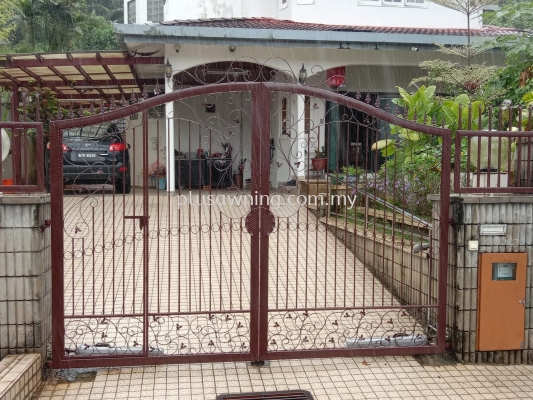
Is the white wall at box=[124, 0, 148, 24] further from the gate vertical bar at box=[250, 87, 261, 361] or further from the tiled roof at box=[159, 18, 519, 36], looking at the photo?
the gate vertical bar at box=[250, 87, 261, 361]

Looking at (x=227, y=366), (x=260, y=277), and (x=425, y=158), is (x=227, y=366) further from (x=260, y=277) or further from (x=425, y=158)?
(x=425, y=158)

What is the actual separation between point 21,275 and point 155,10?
18.4m

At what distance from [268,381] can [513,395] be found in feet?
6.55

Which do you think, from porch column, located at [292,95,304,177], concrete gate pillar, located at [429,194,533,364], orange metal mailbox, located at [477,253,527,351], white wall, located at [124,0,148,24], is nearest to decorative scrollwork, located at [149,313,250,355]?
porch column, located at [292,95,304,177]

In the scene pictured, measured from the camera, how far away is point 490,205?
211 inches

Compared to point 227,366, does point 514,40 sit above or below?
above

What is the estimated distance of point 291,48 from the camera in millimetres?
13398

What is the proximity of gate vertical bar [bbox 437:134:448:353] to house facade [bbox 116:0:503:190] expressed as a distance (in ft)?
15.1

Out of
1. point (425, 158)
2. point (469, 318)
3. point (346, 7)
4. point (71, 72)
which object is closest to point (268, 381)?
point (469, 318)

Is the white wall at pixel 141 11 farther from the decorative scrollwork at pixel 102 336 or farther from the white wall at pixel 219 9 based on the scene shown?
the decorative scrollwork at pixel 102 336

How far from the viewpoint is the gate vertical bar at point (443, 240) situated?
17.6 feet

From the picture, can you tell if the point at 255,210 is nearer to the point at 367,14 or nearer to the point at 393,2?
the point at 367,14

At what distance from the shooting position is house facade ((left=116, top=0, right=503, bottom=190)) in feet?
40.4

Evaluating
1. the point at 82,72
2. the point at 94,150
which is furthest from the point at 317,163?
the point at 82,72
